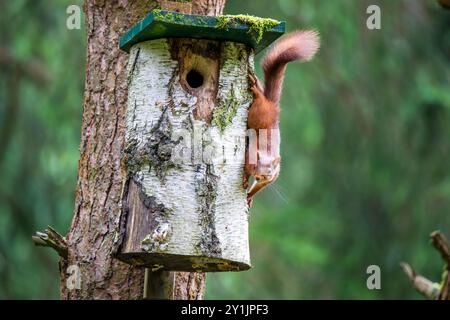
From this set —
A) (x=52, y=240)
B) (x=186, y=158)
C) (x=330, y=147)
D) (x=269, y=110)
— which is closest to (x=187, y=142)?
(x=186, y=158)

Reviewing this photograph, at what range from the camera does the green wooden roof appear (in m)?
4.29

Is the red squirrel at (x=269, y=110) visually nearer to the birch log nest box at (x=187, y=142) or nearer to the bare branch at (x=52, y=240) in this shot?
the birch log nest box at (x=187, y=142)

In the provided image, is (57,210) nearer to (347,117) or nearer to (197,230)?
(347,117)

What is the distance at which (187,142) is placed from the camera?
4.37 metres

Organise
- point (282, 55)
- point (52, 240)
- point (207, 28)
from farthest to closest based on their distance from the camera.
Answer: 1. point (52, 240)
2. point (282, 55)
3. point (207, 28)

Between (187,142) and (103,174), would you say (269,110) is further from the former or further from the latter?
(103,174)

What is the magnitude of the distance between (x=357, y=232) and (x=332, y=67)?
1918mm

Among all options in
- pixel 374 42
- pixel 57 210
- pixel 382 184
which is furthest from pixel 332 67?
pixel 57 210

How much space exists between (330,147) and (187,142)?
652 cm

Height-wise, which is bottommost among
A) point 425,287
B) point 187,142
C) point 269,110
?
point 425,287

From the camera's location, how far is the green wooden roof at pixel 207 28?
14.1ft

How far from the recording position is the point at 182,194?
4.31 meters

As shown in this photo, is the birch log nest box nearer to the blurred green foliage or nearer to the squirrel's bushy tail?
the squirrel's bushy tail

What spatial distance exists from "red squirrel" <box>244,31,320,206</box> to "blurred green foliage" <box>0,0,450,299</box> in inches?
175
